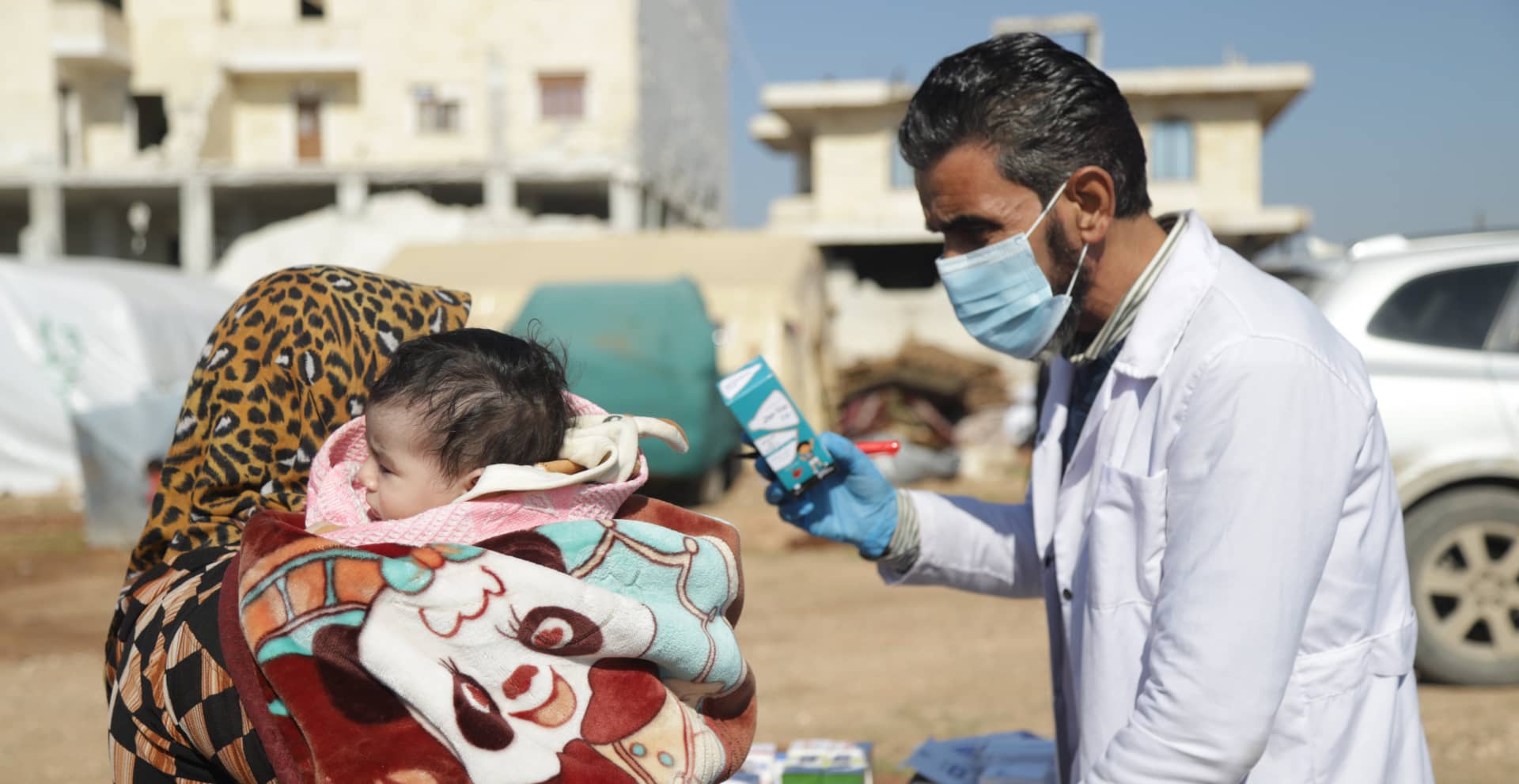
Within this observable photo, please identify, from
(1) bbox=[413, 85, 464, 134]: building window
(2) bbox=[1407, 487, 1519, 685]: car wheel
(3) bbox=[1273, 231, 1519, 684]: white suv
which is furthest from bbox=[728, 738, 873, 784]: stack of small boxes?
(1) bbox=[413, 85, 464, 134]: building window

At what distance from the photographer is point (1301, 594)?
5.18 ft

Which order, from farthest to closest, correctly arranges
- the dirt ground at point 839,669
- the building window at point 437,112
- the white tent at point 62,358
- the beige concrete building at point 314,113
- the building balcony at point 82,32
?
the building balcony at point 82,32 < the building window at point 437,112 < the beige concrete building at point 314,113 < the white tent at point 62,358 < the dirt ground at point 839,669

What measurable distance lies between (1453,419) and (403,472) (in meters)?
5.08

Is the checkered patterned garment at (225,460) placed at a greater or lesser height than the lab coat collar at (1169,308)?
lesser

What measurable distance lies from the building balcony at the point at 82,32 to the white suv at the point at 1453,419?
29.9m

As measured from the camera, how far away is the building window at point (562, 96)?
2683 cm

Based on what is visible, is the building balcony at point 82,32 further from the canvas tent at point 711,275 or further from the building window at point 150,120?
the canvas tent at point 711,275

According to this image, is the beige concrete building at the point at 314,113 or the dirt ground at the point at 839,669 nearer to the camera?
the dirt ground at the point at 839,669

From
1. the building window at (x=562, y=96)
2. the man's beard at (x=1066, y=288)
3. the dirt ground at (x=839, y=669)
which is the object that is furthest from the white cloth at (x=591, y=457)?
the building window at (x=562, y=96)

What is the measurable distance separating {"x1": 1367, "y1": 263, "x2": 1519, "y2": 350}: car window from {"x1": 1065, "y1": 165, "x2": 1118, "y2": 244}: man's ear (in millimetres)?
4135

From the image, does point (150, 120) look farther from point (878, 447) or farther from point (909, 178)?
point (878, 447)

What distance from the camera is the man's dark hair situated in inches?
71.5

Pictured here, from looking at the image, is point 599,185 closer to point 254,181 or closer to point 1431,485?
point 254,181

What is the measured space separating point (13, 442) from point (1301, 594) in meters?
16.8
